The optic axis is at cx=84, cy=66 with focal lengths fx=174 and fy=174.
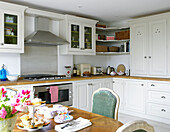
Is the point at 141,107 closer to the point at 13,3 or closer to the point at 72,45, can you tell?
the point at 72,45

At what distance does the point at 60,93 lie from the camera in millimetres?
3721

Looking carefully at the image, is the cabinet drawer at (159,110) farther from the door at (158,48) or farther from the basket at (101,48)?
the basket at (101,48)

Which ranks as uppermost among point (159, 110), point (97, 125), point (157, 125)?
point (97, 125)

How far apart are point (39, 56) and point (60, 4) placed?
4.13ft

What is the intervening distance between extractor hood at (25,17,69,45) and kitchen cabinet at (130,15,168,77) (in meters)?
1.82

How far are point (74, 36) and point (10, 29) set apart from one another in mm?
1512

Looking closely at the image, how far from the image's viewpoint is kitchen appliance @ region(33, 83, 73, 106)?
336 cm

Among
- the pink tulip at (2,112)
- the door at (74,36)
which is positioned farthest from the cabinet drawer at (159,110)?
the pink tulip at (2,112)

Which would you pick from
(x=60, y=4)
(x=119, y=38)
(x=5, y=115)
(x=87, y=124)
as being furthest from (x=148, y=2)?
Result: (x=5, y=115)

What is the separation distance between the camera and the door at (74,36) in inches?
166

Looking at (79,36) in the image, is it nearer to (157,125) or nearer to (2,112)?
(157,125)

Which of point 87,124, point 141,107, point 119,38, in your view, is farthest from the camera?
point 119,38

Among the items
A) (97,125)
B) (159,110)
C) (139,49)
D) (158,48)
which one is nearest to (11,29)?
(97,125)

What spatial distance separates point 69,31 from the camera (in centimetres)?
418
